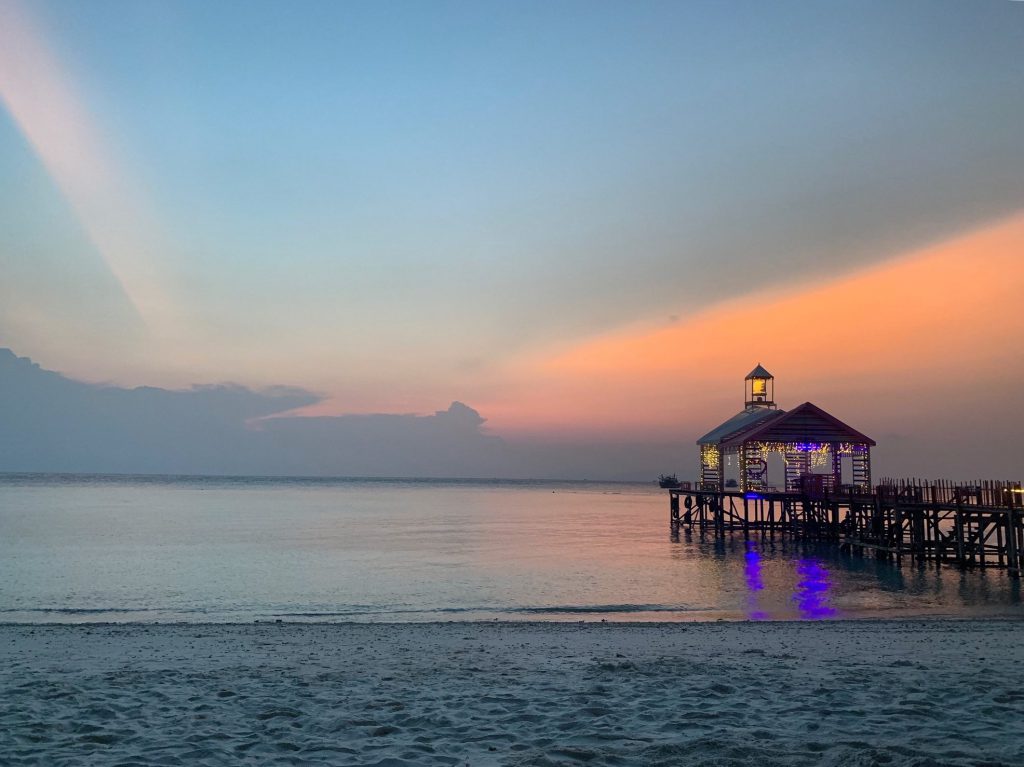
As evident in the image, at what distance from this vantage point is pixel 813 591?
→ 24.4 metres

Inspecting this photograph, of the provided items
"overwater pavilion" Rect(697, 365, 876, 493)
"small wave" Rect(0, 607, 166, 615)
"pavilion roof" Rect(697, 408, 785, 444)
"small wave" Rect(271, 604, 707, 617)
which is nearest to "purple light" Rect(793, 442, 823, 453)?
"overwater pavilion" Rect(697, 365, 876, 493)

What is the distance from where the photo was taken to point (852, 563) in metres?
33.4

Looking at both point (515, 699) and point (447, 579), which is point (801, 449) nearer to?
point (447, 579)

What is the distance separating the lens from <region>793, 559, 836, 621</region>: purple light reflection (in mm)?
19781

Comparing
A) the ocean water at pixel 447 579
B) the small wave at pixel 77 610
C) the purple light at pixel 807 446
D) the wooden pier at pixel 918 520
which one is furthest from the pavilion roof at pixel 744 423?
the small wave at pixel 77 610

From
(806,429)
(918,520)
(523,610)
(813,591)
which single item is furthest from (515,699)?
(806,429)

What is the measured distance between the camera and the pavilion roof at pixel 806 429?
42625 mm

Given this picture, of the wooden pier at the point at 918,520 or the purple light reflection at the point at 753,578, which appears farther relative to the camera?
the wooden pier at the point at 918,520

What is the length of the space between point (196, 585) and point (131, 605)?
386 centimetres

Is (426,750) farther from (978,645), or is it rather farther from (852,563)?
(852,563)

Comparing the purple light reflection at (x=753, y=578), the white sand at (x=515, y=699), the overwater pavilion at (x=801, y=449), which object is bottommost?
the purple light reflection at (x=753, y=578)

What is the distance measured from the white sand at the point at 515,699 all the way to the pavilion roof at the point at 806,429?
95.7 feet

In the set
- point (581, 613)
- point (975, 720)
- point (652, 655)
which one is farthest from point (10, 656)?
point (975, 720)

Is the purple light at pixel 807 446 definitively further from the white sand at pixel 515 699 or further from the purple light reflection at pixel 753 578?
the white sand at pixel 515 699
